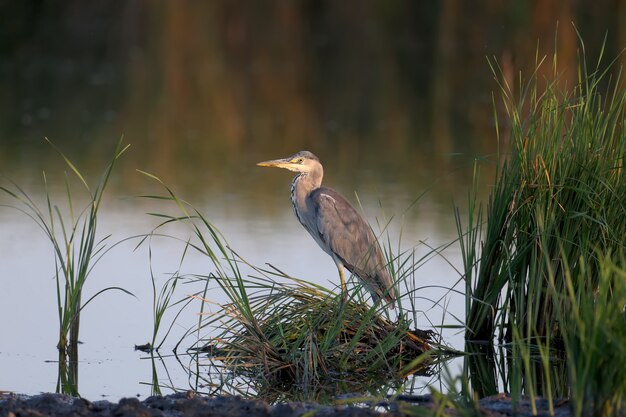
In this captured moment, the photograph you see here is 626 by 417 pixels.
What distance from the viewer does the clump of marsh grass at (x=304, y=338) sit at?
5340mm

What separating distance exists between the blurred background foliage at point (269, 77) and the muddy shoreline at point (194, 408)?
13.0 ft

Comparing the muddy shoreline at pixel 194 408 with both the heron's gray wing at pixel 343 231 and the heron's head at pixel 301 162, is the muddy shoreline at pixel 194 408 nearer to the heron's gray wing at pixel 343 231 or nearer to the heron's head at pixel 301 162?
the heron's gray wing at pixel 343 231

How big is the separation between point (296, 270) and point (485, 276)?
238 cm

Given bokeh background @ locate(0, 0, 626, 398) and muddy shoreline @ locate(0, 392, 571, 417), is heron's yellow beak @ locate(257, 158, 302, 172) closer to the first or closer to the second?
bokeh background @ locate(0, 0, 626, 398)

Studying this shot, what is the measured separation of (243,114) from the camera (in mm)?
16000

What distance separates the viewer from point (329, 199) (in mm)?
6945

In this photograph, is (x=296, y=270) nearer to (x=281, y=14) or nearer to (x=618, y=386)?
(x=618, y=386)

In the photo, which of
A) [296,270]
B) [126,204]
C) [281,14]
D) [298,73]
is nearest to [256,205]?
[126,204]

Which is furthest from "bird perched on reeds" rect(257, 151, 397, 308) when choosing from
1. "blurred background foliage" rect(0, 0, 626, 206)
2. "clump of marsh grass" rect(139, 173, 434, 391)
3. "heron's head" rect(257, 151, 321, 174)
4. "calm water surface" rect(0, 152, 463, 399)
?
"blurred background foliage" rect(0, 0, 626, 206)

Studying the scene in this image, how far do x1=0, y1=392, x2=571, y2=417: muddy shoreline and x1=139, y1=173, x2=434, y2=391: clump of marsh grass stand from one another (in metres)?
0.83

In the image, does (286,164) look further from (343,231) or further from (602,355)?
(602,355)

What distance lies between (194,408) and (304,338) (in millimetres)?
1311

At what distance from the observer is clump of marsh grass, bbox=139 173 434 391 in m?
5.34

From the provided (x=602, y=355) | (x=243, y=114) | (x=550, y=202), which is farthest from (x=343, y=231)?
(x=243, y=114)
